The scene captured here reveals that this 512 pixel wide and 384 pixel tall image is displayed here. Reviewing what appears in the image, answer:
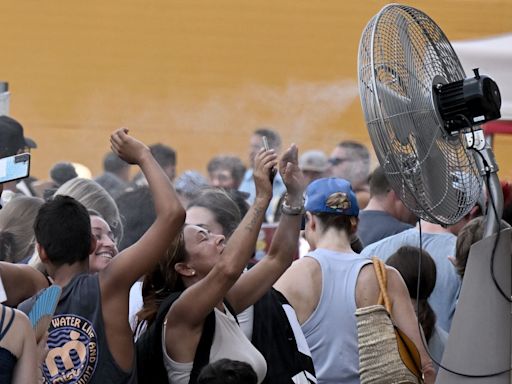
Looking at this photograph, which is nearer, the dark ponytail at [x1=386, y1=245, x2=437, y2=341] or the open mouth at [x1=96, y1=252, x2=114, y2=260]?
the open mouth at [x1=96, y1=252, x2=114, y2=260]

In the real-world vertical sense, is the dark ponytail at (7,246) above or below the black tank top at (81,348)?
below

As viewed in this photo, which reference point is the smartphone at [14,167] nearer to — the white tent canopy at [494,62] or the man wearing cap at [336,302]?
the man wearing cap at [336,302]

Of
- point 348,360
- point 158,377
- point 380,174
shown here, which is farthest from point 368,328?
point 380,174

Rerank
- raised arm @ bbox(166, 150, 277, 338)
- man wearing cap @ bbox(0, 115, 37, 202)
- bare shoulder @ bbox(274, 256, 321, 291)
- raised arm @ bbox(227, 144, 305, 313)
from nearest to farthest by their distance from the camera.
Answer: raised arm @ bbox(166, 150, 277, 338), raised arm @ bbox(227, 144, 305, 313), bare shoulder @ bbox(274, 256, 321, 291), man wearing cap @ bbox(0, 115, 37, 202)

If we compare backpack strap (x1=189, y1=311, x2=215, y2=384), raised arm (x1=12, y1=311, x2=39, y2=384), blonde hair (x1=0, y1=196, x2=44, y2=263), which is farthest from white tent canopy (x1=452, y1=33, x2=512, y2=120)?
raised arm (x1=12, y1=311, x2=39, y2=384)

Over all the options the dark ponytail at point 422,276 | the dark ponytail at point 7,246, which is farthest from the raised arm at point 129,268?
the dark ponytail at point 7,246

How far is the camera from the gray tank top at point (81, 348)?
343 centimetres

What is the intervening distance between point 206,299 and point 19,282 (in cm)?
73

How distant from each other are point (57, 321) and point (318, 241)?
1.43 metres

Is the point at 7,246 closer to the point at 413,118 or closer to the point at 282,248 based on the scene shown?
the point at 282,248

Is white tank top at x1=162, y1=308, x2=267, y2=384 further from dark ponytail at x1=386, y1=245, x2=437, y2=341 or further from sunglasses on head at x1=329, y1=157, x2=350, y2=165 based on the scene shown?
sunglasses on head at x1=329, y1=157, x2=350, y2=165

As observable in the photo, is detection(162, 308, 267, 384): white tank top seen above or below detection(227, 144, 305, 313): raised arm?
below

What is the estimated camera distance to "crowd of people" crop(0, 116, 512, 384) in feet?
11.3

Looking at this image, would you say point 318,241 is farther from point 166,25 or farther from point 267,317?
point 166,25
